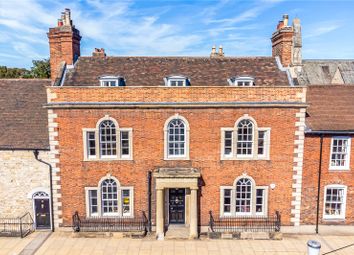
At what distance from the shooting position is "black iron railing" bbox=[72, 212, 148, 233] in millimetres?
15633

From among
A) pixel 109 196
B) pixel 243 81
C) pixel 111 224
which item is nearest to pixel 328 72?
pixel 243 81

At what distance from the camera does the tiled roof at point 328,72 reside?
36.9 m

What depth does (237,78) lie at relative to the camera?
52.6 ft

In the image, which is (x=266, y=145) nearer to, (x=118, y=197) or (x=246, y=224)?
(x=246, y=224)

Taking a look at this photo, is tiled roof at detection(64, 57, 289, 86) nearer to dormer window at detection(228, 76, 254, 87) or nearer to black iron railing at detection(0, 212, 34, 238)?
dormer window at detection(228, 76, 254, 87)

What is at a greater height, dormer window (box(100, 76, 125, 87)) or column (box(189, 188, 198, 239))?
dormer window (box(100, 76, 125, 87))

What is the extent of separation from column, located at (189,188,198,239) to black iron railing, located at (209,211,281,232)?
3.78ft

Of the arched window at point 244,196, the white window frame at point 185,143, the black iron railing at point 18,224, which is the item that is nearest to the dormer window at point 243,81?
the white window frame at point 185,143

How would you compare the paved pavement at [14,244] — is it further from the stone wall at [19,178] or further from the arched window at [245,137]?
the arched window at [245,137]

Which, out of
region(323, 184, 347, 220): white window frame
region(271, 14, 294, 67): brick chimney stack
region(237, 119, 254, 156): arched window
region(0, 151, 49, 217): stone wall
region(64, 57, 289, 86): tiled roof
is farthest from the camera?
region(271, 14, 294, 67): brick chimney stack

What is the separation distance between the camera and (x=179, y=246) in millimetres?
14414

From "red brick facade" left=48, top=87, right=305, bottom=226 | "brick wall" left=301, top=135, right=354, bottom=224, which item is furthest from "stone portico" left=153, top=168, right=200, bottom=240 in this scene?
"brick wall" left=301, top=135, right=354, bottom=224

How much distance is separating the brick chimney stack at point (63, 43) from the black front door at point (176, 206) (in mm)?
10165

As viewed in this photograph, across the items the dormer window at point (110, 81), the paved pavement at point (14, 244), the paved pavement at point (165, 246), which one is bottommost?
the paved pavement at point (14, 244)
